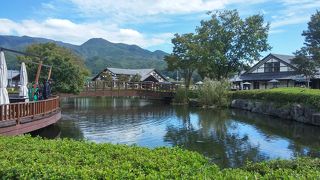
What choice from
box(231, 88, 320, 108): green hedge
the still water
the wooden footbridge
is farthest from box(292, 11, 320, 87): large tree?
the still water

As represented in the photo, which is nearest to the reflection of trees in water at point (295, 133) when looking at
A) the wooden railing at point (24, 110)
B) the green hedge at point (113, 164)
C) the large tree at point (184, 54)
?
the green hedge at point (113, 164)

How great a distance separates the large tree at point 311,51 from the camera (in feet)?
144

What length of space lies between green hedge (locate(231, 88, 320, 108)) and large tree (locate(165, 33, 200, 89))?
43.9ft

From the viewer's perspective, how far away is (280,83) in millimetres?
55719

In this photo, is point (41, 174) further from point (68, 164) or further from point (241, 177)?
point (241, 177)

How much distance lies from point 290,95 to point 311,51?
1639 cm

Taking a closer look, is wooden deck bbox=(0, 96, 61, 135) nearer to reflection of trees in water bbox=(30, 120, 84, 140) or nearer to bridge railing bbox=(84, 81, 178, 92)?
reflection of trees in water bbox=(30, 120, 84, 140)

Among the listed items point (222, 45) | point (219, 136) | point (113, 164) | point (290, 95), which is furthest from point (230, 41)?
point (113, 164)

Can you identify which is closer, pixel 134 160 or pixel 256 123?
pixel 134 160

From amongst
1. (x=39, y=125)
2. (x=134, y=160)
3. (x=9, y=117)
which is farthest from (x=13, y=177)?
(x=39, y=125)

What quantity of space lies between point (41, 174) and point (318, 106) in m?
22.8

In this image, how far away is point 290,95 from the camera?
30.0 metres

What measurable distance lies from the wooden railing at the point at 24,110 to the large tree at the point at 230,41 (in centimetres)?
3636

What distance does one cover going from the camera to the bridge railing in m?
46.8
